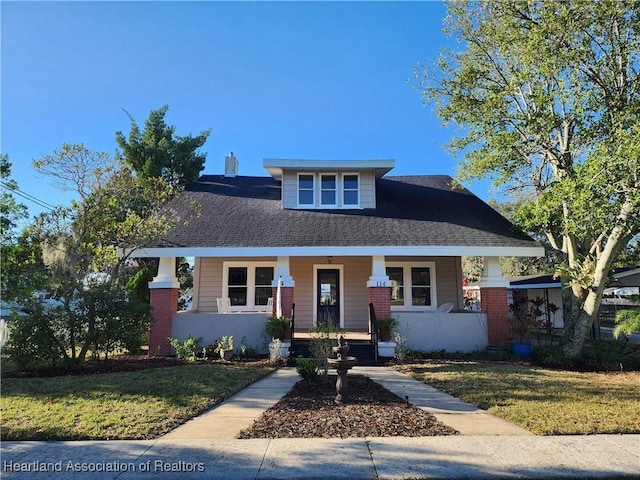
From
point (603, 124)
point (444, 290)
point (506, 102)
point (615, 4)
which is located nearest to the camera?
point (615, 4)

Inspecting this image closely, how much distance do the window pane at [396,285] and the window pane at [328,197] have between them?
3315mm

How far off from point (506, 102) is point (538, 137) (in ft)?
4.78

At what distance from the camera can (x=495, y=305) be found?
41.1ft

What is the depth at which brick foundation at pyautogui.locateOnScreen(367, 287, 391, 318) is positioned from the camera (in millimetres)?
12188

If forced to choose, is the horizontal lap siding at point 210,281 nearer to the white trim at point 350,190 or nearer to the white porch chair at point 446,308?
the white trim at point 350,190

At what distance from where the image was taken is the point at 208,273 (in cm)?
1494

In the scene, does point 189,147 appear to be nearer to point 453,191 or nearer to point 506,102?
point 453,191

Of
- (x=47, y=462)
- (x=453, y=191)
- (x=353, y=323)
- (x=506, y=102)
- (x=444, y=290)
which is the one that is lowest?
(x=47, y=462)

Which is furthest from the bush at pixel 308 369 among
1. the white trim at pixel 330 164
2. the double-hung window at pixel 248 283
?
the white trim at pixel 330 164

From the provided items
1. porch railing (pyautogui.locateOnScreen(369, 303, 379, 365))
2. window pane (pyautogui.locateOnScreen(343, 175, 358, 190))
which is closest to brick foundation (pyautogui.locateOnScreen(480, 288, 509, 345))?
porch railing (pyautogui.locateOnScreen(369, 303, 379, 365))

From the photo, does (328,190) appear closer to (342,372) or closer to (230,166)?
(230,166)

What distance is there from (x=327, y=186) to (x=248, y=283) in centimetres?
470

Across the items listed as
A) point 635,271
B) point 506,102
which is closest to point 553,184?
point 506,102

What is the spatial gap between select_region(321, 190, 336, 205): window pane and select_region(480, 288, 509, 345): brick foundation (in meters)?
6.30
